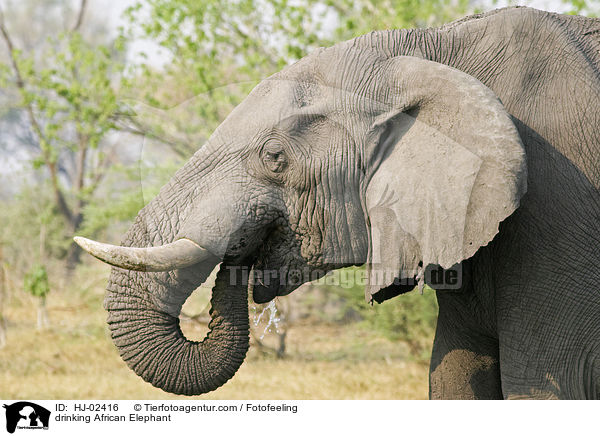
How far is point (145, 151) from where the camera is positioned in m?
3.77

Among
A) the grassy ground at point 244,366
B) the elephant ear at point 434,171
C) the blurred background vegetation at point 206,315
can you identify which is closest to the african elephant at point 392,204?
the elephant ear at point 434,171

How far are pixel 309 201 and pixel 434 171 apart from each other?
507mm

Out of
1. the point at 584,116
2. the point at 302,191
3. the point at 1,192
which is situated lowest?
the point at 302,191

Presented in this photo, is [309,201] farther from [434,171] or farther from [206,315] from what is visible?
[206,315]

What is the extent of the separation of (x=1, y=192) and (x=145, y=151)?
35.0 meters

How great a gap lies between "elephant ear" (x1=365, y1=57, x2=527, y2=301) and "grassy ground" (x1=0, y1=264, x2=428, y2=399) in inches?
181

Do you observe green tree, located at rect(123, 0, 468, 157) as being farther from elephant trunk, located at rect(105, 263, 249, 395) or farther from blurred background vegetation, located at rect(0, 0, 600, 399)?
elephant trunk, located at rect(105, 263, 249, 395)

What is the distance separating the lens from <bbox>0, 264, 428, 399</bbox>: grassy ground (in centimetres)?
761
